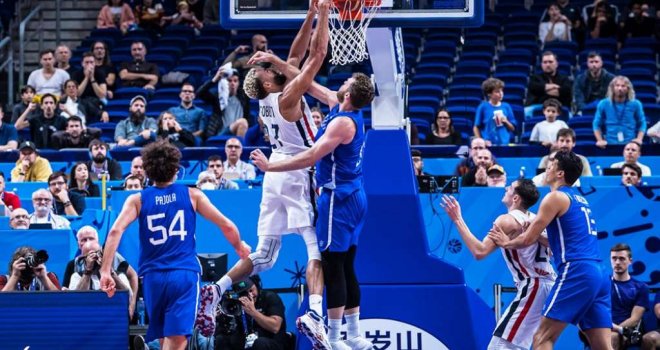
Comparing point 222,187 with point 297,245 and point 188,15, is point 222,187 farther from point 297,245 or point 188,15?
point 188,15

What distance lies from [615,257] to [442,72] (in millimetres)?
7593

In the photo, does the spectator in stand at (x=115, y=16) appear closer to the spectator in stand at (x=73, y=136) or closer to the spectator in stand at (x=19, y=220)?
A: the spectator in stand at (x=73, y=136)

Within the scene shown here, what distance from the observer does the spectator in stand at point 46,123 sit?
56.1 ft

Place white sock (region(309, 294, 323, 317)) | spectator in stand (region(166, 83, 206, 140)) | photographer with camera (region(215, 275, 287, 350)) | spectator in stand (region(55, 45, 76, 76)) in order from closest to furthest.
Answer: white sock (region(309, 294, 323, 317)) < photographer with camera (region(215, 275, 287, 350)) < spectator in stand (region(166, 83, 206, 140)) < spectator in stand (region(55, 45, 76, 76))

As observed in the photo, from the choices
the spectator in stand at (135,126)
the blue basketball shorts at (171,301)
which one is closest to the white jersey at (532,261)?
the blue basketball shorts at (171,301)

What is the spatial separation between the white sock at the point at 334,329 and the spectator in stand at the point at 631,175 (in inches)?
197

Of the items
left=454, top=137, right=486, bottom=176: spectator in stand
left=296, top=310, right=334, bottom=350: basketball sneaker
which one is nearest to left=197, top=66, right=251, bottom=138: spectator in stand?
left=454, top=137, right=486, bottom=176: spectator in stand

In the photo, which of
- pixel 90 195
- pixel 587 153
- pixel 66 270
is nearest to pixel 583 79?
pixel 587 153

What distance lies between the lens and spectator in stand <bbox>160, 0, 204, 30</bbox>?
853 inches

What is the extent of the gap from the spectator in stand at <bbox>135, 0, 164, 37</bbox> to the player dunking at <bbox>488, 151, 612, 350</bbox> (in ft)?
43.2

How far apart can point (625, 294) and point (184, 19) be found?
11.7m

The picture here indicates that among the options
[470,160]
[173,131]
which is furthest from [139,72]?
[470,160]

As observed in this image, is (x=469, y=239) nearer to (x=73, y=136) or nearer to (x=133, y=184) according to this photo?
(x=133, y=184)

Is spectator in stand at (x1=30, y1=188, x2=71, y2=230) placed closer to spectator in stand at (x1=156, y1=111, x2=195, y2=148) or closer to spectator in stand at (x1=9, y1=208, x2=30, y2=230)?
spectator in stand at (x1=9, y1=208, x2=30, y2=230)
